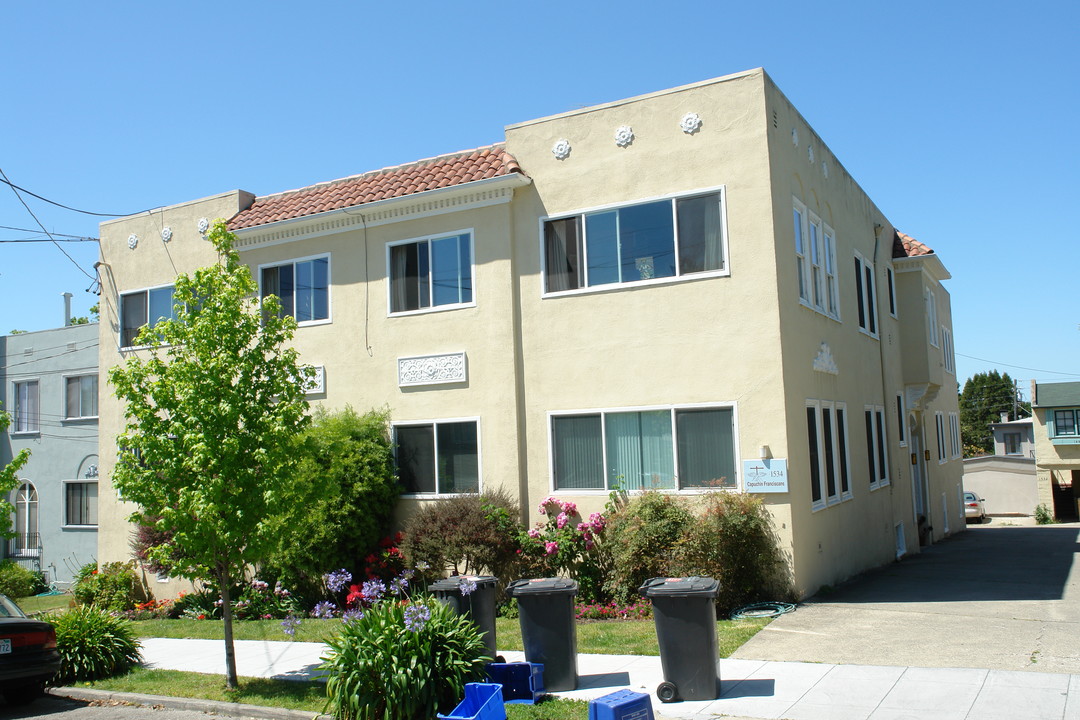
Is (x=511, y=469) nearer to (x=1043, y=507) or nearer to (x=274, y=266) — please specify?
(x=274, y=266)

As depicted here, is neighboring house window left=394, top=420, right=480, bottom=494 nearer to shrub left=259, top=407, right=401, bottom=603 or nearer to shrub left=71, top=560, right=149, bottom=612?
shrub left=259, top=407, right=401, bottom=603

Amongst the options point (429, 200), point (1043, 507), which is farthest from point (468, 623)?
point (1043, 507)

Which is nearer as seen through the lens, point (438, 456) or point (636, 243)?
point (636, 243)

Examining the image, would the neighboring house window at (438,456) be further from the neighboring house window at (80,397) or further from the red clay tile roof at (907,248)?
the neighboring house window at (80,397)

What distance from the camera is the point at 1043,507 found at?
42.8m

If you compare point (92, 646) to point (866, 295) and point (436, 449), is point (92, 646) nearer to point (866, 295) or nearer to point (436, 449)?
point (436, 449)

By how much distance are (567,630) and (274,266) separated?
10.9 metres

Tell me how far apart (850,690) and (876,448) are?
1060 centimetres

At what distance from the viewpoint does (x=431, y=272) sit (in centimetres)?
1517

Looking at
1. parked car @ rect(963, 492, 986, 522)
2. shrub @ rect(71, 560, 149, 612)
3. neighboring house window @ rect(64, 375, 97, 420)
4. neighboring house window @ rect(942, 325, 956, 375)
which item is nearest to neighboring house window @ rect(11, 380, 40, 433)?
neighboring house window @ rect(64, 375, 97, 420)

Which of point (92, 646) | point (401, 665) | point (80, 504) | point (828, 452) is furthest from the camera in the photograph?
point (80, 504)

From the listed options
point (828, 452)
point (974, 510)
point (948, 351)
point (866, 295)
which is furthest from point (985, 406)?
point (828, 452)

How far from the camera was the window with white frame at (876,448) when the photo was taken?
17.0m

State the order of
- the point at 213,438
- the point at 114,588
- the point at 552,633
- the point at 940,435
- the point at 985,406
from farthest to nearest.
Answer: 1. the point at 985,406
2. the point at 940,435
3. the point at 114,588
4. the point at 213,438
5. the point at 552,633
